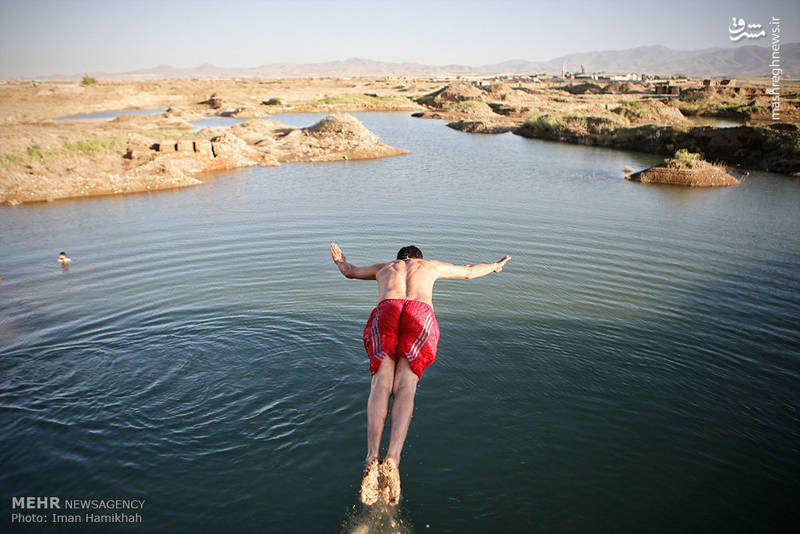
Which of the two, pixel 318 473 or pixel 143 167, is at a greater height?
pixel 143 167

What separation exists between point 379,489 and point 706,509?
347 cm

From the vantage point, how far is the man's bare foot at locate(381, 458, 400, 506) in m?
4.36

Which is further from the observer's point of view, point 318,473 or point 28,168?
point 28,168

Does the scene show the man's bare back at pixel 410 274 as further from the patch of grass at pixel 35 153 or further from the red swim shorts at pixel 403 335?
the patch of grass at pixel 35 153

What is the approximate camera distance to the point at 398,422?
15.6 feet

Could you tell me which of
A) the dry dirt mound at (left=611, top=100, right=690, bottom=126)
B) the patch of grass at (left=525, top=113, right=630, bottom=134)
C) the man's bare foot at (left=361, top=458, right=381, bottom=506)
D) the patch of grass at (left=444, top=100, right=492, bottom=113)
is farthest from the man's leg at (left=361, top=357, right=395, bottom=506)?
the patch of grass at (left=444, top=100, right=492, bottom=113)

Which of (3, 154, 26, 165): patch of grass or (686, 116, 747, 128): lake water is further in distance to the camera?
(686, 116, 747, 128): lake water

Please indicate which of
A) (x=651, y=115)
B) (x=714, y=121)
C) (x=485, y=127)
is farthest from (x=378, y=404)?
(x=714, y=121)

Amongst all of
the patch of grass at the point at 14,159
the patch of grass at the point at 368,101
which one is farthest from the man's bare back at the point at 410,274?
the patch of grass at the point at 368,101

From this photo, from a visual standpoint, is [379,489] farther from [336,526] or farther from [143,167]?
[143,167]

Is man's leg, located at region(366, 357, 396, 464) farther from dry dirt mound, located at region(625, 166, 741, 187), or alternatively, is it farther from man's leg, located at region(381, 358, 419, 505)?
dry dirt mound, located at region(625, 166, 741, 187)

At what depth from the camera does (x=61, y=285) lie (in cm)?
1101

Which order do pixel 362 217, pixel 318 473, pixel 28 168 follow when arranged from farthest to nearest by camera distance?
pixel 28 168 → pixel 362 217 → pixel 318 473

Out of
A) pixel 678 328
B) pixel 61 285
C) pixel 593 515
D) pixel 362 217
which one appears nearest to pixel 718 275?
pixel 678 328
